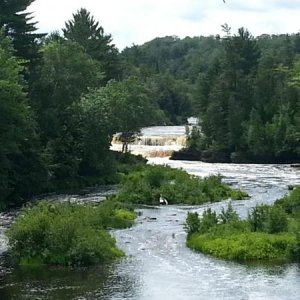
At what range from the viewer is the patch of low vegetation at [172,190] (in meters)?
53.8

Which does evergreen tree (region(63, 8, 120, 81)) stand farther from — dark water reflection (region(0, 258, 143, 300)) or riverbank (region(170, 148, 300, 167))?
dark water reflection (region(0, 258, 143, 300))

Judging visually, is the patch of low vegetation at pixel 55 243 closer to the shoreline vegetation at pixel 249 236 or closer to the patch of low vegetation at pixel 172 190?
the shoreline vegetation at pixel 249 236

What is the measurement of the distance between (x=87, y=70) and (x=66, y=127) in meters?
13.7

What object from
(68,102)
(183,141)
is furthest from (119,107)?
(183,141)

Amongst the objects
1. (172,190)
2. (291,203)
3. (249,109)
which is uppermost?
(249,109)

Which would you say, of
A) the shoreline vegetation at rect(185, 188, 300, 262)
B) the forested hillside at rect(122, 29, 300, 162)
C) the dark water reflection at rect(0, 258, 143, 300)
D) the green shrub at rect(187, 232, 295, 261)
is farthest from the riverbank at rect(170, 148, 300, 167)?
the dark water reflection at rect(0, 258, 143, 300)

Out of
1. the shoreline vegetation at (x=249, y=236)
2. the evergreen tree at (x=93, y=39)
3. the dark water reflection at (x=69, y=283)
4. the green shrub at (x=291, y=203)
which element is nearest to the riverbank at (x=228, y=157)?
the evergreen tree at (x=93, y=39)

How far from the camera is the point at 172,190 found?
181ft

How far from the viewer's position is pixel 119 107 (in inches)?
2881

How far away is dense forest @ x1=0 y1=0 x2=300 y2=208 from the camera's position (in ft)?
182

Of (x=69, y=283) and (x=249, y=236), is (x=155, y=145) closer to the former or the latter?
(x=249, y=236)

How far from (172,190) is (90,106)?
681 inches

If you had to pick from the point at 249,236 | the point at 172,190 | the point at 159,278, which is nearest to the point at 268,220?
the point at 249,236

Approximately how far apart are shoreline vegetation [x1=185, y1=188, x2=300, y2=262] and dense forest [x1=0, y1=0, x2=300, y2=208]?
1845cm
